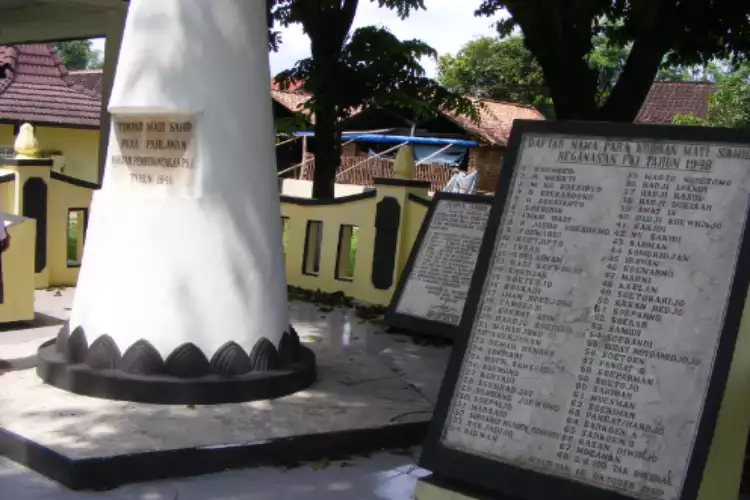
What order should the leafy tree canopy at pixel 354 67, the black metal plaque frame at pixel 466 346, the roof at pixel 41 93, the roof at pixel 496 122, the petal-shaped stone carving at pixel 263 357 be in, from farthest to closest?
the roof at pixel 496 122 < the roof at pixel 41 93 < the leafy tree canopy at pixel 354 67 < the petal-shaped stone carving at pixel 263 357 < the black metal plaque frame at pixel 466 346

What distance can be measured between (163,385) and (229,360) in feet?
1.42

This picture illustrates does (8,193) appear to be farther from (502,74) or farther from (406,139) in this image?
(502,74)

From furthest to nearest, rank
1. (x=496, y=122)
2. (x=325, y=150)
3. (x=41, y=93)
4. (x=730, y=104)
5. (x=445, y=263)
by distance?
(x=496, y=122), (x=730, y=104), (x=41, y=93), (x=325, y=150), (x=445, y=263)

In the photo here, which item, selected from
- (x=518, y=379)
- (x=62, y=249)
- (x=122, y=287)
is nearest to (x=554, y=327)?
(x=518, y=379)

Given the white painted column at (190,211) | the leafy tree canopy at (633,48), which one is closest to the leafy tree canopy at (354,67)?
the leafy tree canopy at (633,48)

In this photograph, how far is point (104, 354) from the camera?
5.68 metres

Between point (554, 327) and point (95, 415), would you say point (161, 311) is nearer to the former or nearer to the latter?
point (95, 415)

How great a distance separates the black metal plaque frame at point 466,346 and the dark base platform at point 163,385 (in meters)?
1.91

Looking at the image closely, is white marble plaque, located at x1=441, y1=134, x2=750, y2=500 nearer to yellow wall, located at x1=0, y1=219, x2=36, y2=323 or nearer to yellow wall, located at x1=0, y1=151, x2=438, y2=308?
yellow wall, located at x1=0, y1=219, x2=36, y2=323

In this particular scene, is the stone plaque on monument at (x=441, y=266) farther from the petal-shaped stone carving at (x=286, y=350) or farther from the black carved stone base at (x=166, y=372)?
the black carved stone base at (x=166, y=372)

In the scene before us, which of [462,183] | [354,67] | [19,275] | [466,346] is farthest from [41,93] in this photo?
[466,346]

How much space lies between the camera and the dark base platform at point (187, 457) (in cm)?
448

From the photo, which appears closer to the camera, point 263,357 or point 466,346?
point 466,346

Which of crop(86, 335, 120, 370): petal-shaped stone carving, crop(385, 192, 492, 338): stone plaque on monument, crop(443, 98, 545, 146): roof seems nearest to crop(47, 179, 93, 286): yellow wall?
crop(385, 192, 492, 338): stone plaque on monument
